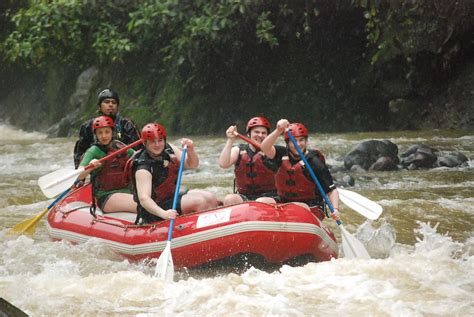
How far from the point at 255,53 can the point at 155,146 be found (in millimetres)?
8695

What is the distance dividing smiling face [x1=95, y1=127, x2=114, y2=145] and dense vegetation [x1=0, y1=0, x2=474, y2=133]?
20.4 ft

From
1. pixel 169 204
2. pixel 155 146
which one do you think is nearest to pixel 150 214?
pixel 169 204

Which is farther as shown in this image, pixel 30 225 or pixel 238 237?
pixel 30 225

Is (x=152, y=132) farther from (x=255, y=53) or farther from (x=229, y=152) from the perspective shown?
(x=255, y=53)

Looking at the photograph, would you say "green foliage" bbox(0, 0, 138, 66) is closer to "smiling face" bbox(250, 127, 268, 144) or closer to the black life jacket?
"smiling face" bbox(250, 127, 268, 144)

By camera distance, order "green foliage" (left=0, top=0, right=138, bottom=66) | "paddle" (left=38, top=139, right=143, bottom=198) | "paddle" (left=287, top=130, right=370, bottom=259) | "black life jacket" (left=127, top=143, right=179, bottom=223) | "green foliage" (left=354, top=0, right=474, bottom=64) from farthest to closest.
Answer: "green foliage" (left=0, top=0, right=138, bottom=66)
"green foliage" (left=354, top=0, right=474, bottom=64)
"paddle" (left=38, top=139, right=143, bottom=198)
"black life jacket" (left=127, top=143, right=179, bottom=223)
"paddle" (left=287, top=130, right=370, bottom=259)

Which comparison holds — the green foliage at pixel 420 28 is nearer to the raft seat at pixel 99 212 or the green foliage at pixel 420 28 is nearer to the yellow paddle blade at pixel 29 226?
the raft seat at pixel 99 212

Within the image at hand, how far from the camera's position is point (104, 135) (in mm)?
6180

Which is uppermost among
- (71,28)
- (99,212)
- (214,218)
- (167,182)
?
(71,28)

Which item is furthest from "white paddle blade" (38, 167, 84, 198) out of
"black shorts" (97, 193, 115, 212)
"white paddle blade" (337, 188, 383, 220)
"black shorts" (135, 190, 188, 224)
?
"white paddle blade" (337, 188, 383, 220)

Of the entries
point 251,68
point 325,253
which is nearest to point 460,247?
point 325,253

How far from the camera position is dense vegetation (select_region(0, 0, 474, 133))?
12.5 m

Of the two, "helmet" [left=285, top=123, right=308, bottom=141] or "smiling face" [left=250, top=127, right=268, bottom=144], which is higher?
"helmet" [left=285, top=123, right=308, bottom=141]

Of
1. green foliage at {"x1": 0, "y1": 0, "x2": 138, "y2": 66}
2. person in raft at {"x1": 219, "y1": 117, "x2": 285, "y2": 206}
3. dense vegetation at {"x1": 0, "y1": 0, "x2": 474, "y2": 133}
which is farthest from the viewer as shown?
green foliage at {"x1": 0, "y1": 0, "x2": 138, "y2": 66}
